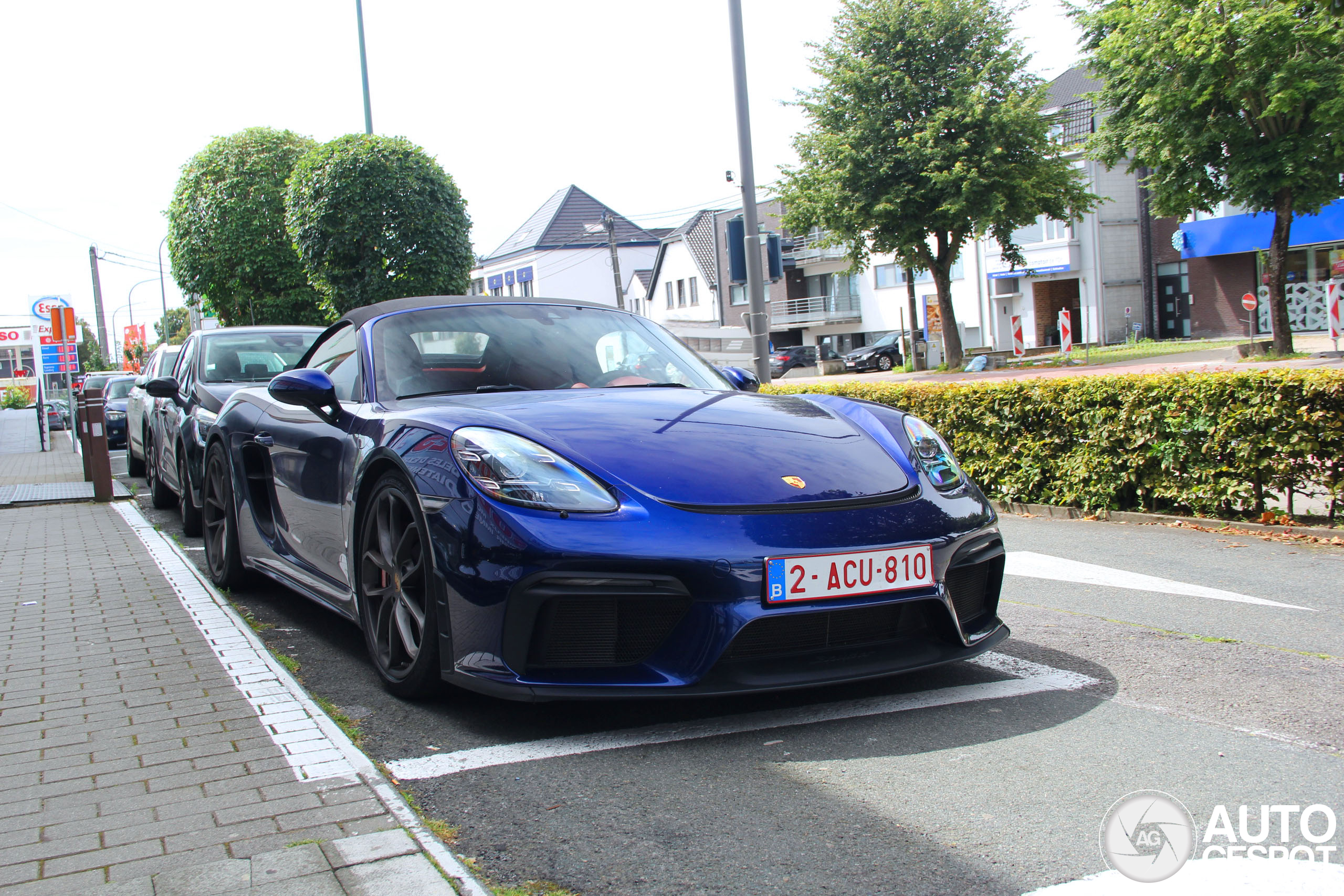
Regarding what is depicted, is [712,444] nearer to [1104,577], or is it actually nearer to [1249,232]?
[1104,577]

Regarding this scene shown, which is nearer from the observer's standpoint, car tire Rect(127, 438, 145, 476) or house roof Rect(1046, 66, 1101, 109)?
car tire Rect(127, 438, 145, 476)

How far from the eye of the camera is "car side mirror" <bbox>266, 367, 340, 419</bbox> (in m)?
4.03

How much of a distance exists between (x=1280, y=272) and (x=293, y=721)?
88.4 ft

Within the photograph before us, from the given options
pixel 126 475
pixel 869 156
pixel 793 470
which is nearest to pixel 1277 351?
pixel 869 156

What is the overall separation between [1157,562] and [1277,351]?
21.5 m

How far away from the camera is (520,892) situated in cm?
216

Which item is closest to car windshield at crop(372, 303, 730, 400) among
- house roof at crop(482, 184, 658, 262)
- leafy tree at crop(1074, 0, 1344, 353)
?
leafy tree at crop(1074, 0, 1344, 353)

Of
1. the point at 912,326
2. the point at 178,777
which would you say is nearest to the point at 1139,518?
the point at 178,777

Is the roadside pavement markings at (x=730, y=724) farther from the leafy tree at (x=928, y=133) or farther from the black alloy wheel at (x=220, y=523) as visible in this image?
the leafy tree at (x=928, y=133)

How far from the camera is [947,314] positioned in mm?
33406

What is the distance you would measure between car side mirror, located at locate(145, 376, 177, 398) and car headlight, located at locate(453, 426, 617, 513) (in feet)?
15.8

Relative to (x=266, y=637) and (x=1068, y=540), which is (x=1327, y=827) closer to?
(x=266, y=637)

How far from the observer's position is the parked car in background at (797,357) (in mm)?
46344

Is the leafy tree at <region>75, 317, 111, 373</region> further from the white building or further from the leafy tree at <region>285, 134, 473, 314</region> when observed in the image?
the leafy tree at <region>285, 134, 473, 314</region>
